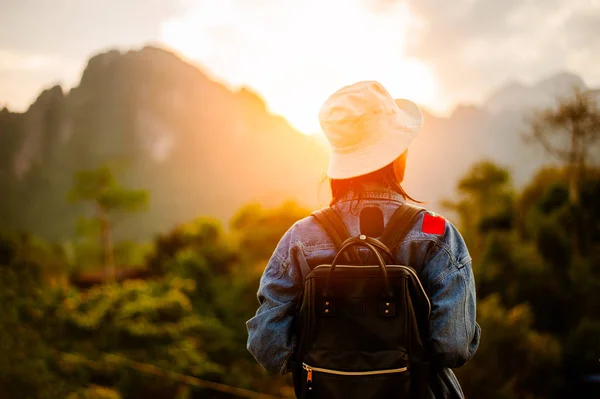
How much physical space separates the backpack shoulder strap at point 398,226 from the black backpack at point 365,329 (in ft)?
0.17

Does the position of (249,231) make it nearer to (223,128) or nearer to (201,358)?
(201,358)

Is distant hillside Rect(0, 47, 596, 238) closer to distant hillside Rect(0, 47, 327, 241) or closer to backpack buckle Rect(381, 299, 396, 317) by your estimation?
distant hillside Rect(0, 47, 327, 241)

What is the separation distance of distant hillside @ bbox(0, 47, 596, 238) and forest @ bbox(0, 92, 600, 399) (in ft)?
120

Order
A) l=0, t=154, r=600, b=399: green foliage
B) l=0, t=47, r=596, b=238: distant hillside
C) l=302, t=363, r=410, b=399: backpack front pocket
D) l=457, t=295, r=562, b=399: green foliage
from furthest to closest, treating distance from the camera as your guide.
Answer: l=0, t=47, r=596, b=238: distant hillside
l=457, t=295, r=562, b=399: green foliage
l=0, t=154, r=600, b=399: green foliage
l=302, t=363, r=410, b=399: backpack front pocket

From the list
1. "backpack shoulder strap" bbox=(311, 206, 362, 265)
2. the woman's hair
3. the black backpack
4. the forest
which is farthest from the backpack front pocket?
the forest

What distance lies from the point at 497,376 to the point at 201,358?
10354 millimetres

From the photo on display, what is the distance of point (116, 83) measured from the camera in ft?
324

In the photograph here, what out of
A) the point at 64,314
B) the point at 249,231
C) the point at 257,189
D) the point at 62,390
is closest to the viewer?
the point at 62,390

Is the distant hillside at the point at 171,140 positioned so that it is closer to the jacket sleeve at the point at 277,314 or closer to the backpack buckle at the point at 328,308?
the jacket sleeve at the point at 277,314

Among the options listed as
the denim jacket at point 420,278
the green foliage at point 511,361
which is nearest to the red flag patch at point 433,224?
the denim jacket at point 420,278

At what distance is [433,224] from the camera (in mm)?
1278

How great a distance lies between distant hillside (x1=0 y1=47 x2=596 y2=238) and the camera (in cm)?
6788

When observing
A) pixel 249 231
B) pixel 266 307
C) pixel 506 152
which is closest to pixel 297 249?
pixel 266 307

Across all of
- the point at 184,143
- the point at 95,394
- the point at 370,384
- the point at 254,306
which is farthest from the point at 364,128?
the point at 184,143
